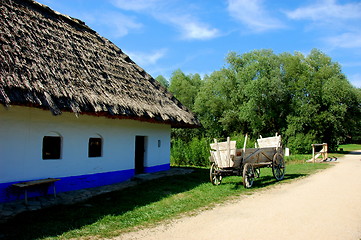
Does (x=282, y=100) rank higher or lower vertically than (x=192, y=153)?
higher

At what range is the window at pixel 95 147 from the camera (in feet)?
33.1

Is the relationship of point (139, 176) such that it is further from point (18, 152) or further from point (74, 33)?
point (74, 33)

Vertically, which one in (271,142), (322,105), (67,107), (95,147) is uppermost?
(322,105)

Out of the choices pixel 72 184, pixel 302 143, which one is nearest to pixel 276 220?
pixel 72 184

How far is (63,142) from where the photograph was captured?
8.98 metres

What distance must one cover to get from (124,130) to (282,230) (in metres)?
7.53

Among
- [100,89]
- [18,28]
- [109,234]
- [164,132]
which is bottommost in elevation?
[109,234]

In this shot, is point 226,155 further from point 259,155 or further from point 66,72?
point 66,72

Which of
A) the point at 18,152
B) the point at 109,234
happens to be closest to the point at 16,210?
the point at 18,152

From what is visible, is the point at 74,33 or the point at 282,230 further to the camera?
the point at 74,33

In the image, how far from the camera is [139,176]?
11.8 m

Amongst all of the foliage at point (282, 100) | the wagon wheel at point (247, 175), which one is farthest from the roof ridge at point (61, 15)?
the foliage at point (282, 100)

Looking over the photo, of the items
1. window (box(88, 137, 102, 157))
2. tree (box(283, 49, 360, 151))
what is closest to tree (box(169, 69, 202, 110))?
tree (box(283, 49, 360, 151))

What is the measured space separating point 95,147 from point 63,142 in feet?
4.89
